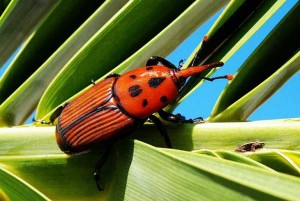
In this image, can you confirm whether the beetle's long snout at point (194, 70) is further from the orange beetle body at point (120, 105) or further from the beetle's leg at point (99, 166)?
the beetle's leg at point (99, 166)

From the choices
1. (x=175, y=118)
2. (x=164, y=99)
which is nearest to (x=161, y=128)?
(x=175, y=118)

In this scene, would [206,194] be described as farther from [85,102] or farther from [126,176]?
[85,102]

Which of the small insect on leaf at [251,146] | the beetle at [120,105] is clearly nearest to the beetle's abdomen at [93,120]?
the beetle at [120,105]

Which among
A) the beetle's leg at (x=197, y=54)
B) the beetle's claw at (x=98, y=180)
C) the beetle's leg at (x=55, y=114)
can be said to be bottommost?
the beetle's claw at (x=98, y=180)

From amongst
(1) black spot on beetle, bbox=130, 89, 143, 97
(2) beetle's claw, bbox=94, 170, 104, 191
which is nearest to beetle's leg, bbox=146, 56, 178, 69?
(1) black spot on beetle, bbox=130, 89, 143, 97

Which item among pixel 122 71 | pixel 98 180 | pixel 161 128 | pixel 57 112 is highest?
pixel 122 71

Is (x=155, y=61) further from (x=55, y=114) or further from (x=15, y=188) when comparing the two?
(x=15, y=188)

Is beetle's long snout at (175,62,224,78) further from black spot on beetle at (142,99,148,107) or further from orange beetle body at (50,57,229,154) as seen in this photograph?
black spot on beetle at (142,99,148,107)

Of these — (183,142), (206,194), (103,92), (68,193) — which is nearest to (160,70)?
(103,92)

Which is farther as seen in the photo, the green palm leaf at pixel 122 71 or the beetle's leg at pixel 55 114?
the beetle's leg at pixel 55 114
